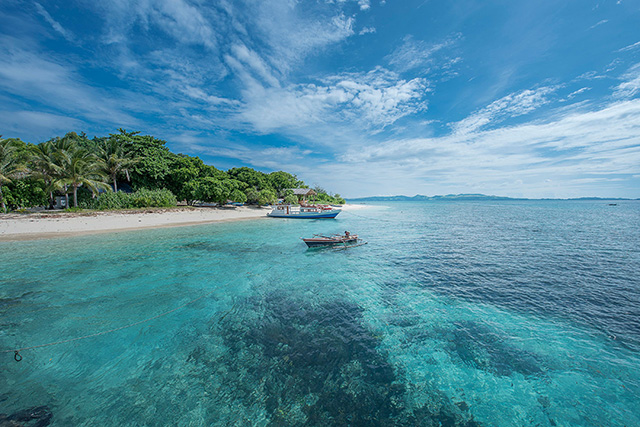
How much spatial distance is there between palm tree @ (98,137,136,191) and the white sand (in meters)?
10.5

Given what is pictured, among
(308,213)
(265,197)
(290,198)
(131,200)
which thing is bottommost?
(308,213)

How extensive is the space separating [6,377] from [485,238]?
2935 centimetres

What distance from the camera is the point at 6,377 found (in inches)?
192

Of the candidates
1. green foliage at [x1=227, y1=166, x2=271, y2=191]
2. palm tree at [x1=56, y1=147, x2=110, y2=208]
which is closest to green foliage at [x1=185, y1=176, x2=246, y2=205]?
palm tree at [x1=56, y1=147, x2=110, y2=208]

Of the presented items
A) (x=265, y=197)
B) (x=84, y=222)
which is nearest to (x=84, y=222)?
(x=84, y=222)

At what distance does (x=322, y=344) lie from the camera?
6098mm

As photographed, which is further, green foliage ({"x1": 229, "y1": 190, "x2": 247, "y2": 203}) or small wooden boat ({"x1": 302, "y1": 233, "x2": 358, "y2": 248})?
green foliage ({"x1": 229, "y1": 190, "x2": 247, "y2": 203})

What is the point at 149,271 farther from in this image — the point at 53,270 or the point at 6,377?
the point at 6,377

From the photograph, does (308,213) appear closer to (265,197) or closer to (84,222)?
(265,197)

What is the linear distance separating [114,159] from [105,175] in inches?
129

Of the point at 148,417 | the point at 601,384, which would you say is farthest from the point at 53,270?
the point at 601,384

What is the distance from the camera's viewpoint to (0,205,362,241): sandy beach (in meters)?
19.5

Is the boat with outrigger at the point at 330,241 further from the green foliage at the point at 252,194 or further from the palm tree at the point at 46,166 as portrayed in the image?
the green foliage at the point at 252,194

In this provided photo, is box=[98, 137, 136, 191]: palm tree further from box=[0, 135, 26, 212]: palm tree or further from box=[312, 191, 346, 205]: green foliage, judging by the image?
box=[312, 191, 346, 205]: green foliage
